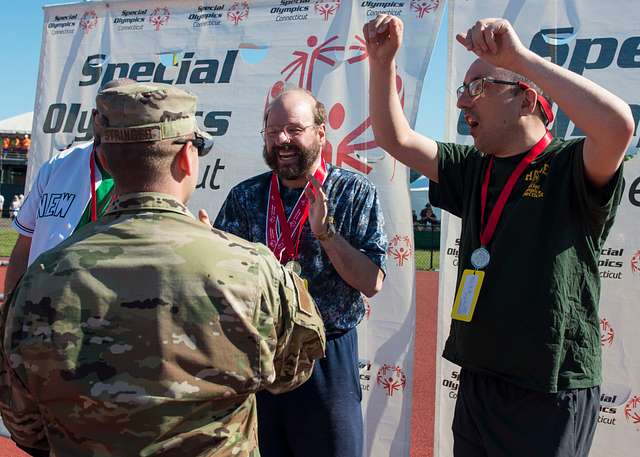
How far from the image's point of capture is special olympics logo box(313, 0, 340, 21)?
13.1 ft

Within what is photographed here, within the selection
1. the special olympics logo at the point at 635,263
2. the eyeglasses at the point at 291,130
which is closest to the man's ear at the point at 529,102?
the eyeglasses at the point at 291,130

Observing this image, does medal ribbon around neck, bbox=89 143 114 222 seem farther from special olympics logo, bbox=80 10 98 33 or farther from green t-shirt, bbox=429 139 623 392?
special olympics logo, bbox=80 10 98 33

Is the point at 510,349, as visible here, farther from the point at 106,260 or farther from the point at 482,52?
the point at 106,260

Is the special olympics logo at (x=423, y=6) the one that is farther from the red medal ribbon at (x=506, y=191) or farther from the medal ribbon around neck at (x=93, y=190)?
the medal ribbon around neck at (x=93, y=190)

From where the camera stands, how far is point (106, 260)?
1465mm

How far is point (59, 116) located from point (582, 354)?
13.4 ft

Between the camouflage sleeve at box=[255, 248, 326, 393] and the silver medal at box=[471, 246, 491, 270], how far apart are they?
2.72 ft

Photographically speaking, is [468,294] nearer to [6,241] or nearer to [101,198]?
[101,198]

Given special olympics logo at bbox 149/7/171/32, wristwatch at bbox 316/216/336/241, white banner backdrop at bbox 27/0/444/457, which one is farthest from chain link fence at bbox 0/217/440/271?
wristwatch at bbox 316/216/336/241

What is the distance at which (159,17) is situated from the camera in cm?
454

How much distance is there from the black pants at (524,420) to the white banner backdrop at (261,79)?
152cm

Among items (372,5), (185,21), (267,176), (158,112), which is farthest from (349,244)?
(185,21)

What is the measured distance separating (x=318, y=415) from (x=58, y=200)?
5.12ft

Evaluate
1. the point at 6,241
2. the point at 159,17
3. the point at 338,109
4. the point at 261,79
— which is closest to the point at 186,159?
the point at 338,109
